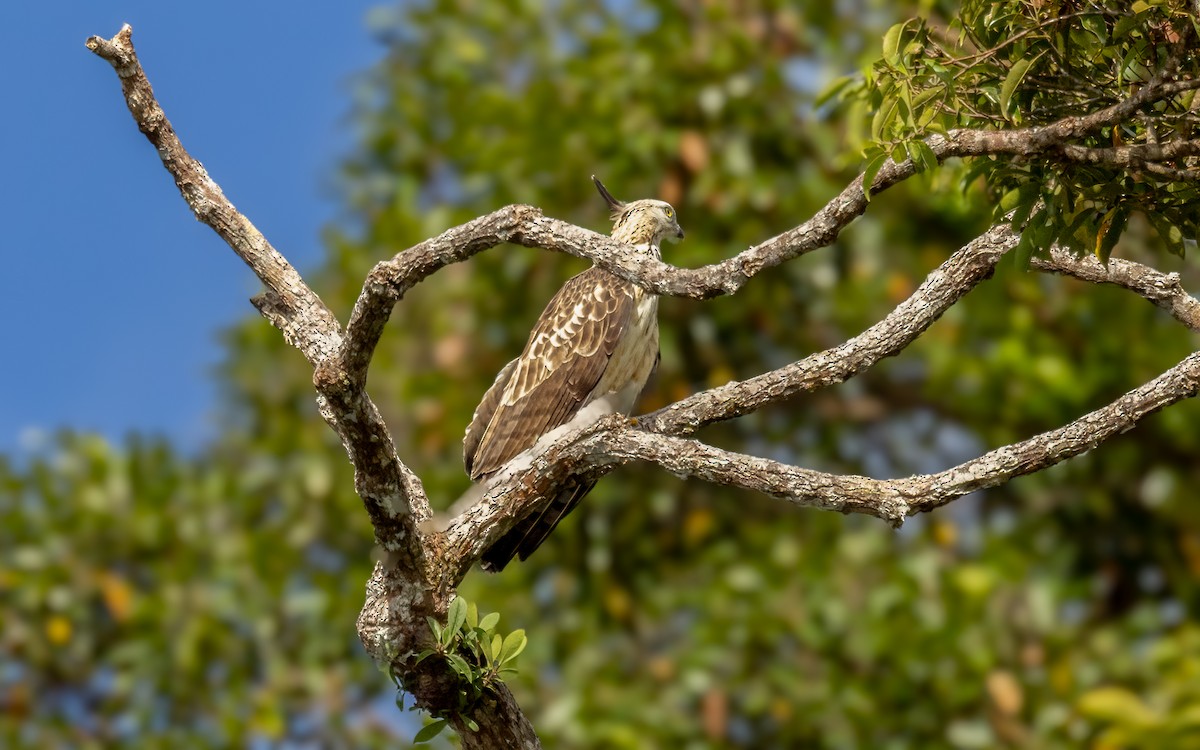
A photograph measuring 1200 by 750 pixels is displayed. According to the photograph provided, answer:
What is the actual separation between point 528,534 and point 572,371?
2.75 feet

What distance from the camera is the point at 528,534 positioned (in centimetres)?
561

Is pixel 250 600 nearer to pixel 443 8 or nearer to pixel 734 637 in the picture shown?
pixel 734 637

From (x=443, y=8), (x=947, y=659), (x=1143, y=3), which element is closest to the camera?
(x=1143, y=3)

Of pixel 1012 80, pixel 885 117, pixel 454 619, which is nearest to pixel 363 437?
pixel 454 619

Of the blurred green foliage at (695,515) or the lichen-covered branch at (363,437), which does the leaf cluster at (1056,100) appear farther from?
the blurred green foliage at (695,515)

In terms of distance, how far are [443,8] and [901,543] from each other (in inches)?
203

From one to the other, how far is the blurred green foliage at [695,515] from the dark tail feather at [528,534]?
164 inches

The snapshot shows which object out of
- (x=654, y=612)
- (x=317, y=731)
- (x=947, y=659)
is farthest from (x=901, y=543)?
(x=317, y=731)

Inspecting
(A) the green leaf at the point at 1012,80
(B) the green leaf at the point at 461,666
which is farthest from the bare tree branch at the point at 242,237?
(A) the green leaf at the point at 1012,80

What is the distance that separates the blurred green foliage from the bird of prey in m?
3.58

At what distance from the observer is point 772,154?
34.6ft

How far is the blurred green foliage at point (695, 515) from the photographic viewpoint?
31.9 feet

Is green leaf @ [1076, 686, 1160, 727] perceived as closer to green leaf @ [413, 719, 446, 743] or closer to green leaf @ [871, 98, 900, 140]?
green leaf @ [413, 719, 446, 743]

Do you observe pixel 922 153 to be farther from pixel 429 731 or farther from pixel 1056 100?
pixel 429 731
